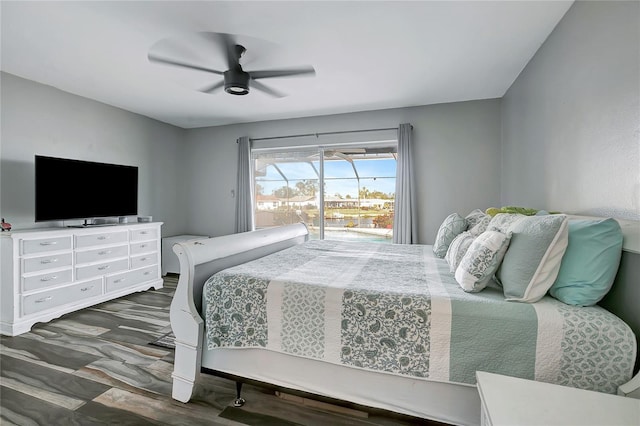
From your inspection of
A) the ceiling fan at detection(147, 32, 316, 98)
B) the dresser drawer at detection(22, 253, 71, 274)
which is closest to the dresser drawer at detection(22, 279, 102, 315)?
the dresser drawer at detection(22, 253, 71, 274)

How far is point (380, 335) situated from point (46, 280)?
3.38 metres

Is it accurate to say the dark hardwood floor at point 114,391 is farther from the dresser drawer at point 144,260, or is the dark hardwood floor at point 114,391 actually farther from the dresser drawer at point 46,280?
the dresser drawer at point 144,260

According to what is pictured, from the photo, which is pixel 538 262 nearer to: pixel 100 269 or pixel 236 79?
pixel 236 79

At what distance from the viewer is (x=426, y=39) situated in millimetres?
2408

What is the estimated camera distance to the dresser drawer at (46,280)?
2.78 m

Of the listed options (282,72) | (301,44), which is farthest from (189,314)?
(301,44)

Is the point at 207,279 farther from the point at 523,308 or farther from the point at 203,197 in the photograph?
the point at 203,197

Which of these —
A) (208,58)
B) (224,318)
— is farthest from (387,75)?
(224,318)

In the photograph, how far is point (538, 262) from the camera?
4.54 feet

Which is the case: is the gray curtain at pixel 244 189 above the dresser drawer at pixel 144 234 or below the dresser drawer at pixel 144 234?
above

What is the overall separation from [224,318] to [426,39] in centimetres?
260

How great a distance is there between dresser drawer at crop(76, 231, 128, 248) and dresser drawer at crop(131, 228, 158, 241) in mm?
113

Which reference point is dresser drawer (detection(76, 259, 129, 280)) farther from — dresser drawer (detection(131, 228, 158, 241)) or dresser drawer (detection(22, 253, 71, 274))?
dresser drawer (detection(131, 228, 158, 241))

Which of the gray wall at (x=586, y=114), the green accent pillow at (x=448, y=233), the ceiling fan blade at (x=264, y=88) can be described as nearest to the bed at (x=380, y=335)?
the green accent pillow at (x=448, y=233)
